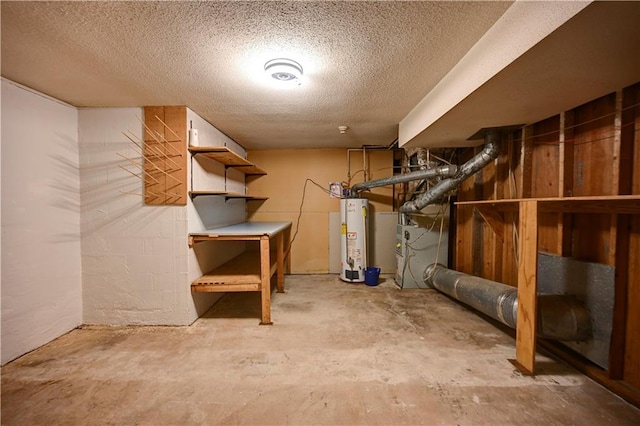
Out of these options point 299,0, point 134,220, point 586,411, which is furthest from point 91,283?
point 586,411

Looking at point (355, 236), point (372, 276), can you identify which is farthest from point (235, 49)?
point (372, 276)

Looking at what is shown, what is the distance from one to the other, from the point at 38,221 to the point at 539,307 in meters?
3.95

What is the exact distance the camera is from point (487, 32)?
133cm

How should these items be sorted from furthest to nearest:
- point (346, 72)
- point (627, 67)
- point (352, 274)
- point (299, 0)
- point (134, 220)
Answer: point (352, 274) → point (134, 220) → point (346, 72) → point (627, 67) → point (299, 0)

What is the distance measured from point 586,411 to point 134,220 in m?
3.56

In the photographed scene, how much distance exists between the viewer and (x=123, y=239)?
7.75ft

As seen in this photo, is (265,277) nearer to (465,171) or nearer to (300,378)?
(300,378)

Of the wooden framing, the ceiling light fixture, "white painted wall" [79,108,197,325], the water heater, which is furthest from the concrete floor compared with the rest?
the ceiling light fixture

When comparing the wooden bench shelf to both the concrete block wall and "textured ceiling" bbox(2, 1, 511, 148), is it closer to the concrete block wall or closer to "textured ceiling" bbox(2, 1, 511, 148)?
the concrete block wall

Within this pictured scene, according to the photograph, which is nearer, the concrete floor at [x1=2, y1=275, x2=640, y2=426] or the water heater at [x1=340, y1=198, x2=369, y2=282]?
the concrete floor at [x1=2, y1=275, x2=640, y2=426]

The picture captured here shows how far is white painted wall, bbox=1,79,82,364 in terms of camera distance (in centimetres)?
179

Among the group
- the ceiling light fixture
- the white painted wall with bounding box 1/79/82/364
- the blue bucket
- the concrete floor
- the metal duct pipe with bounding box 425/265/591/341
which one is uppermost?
the ceiling light fixture

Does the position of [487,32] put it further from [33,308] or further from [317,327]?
[33,308]

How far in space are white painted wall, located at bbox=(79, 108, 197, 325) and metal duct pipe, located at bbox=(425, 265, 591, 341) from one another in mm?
2779
